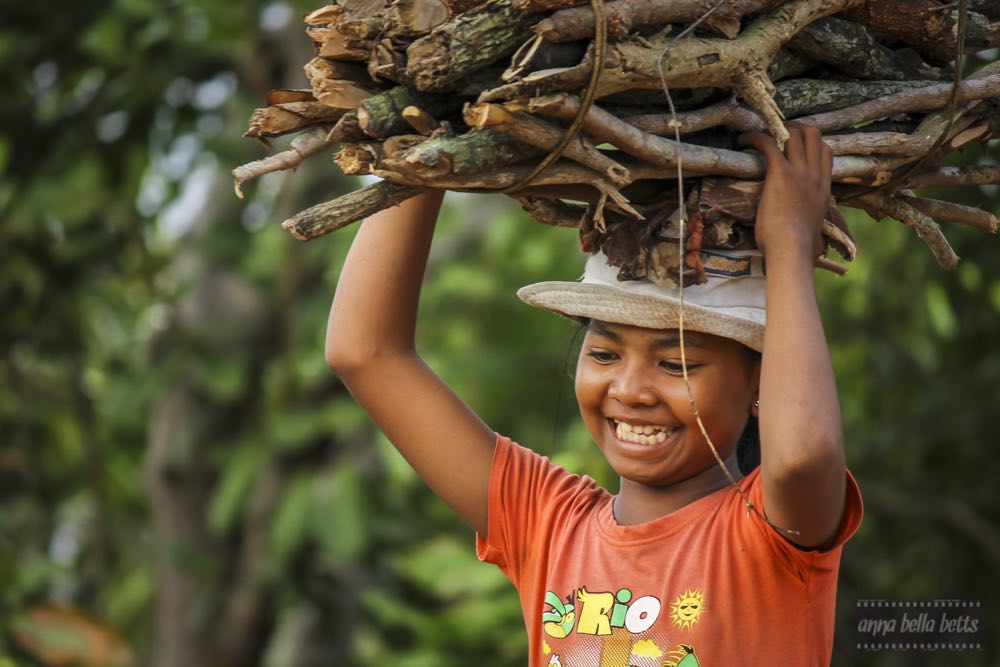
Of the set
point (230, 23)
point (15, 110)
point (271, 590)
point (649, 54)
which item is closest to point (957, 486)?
point (271, 590)

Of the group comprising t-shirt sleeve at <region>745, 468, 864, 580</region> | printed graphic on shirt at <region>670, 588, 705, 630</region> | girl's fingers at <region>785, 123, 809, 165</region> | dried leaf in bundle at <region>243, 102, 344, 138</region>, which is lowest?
printed graphic on shirt at <region>670, 588, 705, 630</region>

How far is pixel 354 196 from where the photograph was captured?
1.91 m

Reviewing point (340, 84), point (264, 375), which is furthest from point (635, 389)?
point (264, 375)

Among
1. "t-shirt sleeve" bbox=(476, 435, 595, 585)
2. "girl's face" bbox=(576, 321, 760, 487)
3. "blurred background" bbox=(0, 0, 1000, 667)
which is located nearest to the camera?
"girl's face" bbox=(576, 321, 760, 487)

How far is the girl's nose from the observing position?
6.89ft

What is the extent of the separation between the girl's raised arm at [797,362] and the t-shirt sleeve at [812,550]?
16 millimetres

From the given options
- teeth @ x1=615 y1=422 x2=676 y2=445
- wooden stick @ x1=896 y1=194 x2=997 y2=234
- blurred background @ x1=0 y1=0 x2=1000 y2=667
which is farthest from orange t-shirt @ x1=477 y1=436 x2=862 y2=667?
blurred background @ x1=0 y1=0 x2=1000 y2=667

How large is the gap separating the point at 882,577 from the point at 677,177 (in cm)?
374

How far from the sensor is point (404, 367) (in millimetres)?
2342

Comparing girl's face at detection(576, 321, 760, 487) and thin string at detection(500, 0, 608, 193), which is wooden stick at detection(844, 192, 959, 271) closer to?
girl's face at detection(576, 321, 760, 487)

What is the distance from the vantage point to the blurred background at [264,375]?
5027 millimetres

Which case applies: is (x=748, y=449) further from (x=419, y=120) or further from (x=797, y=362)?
(x=419, y=120)

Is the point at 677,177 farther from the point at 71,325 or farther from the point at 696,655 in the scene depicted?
the point at 71,325

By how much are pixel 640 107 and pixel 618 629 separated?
0.76 meters
